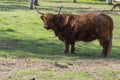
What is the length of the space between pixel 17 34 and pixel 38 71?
987cm

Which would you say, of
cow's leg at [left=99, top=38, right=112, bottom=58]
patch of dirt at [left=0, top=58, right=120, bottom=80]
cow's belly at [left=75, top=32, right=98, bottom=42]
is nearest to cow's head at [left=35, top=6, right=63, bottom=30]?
cow's belly at [left=75, top=32, right=98, bottom=42]

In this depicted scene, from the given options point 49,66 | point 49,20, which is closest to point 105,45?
point 49,20

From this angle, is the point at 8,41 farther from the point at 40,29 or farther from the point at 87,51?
the point at 40,29

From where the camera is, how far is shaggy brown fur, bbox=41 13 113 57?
15531 mm

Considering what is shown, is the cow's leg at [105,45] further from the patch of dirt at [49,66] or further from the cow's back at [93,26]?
the patch of dirt at [49,66]

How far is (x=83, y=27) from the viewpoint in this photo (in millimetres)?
15656

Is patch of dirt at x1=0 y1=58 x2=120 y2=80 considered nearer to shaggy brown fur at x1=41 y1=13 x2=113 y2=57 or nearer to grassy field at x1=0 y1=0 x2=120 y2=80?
grassy field at x1=0 y1=0 x2=120 y2=80

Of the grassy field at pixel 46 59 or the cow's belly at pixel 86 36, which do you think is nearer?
the grassy field at pixel 46 59

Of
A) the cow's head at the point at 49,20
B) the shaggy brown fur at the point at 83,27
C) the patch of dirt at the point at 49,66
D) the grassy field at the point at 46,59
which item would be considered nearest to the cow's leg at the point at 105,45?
the shaggy brown fur at the point at 83,27

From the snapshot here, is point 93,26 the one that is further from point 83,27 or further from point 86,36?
point 86,36

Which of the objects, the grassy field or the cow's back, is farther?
the cow's back

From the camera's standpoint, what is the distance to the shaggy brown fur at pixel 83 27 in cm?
1553

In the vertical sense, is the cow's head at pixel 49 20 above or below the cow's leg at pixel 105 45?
above

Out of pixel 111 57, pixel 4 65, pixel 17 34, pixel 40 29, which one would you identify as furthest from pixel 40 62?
pixel 40 29
